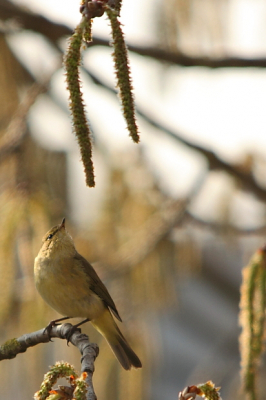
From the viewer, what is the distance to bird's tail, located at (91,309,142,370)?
2.79 meters

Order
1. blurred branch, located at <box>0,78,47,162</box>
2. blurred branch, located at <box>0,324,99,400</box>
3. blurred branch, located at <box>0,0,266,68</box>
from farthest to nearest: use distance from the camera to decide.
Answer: blurred branch, located at <box>0,0,266,68</box>
blurred branch, located at <box>0,78,47,162</box>
blurred branch, located at <box>0,324,99,400</box>

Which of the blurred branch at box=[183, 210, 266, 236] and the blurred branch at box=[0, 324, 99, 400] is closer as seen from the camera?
the blurred branch at box=[0, 324, 99, 400]

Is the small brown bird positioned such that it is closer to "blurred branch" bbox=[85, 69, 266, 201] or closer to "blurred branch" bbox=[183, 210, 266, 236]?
"blurred branch" bbox=[183, 210, 266, 236]

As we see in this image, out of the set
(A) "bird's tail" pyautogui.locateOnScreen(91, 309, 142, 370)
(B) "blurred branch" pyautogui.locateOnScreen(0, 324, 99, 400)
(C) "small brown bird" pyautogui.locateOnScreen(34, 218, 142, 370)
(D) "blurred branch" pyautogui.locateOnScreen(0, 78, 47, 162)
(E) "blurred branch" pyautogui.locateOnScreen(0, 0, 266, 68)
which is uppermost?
(E) "blurred branch" pyautogui.locateOnScreen(0, 0, 266, 68)

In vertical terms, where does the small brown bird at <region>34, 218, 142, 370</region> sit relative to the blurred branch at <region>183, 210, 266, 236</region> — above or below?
below

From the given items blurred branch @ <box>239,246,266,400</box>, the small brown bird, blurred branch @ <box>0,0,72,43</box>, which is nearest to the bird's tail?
the small brown bird

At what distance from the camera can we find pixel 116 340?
2.96 m

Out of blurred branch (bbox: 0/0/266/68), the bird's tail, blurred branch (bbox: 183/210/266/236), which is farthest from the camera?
blurred branch (bbox: 183/210/266/236)

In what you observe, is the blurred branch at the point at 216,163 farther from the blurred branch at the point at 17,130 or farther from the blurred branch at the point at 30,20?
the blurred branch at the point at 17,130

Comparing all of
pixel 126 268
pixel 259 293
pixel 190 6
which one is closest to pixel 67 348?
pixel 126 268

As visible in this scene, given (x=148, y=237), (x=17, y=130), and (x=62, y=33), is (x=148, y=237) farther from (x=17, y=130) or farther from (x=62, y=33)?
(x=62, y=33)

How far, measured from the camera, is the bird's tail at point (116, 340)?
2.79 metres

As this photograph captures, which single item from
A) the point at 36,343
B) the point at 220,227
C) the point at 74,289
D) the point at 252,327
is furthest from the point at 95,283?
the point at 252,327

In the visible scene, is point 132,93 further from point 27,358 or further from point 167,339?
point 167,339
